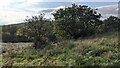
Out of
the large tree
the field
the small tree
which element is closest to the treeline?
the large tree

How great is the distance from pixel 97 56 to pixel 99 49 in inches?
44.6

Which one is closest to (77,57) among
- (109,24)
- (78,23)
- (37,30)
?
(37,30)

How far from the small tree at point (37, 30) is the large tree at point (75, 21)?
16.6ft

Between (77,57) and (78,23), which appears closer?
(77,57)

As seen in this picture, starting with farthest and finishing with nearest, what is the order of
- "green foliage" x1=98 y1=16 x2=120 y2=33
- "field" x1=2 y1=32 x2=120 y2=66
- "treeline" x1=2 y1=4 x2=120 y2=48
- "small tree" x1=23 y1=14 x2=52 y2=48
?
"green foliage" x1=98 y1=16 x2=120 y2=33
"treeline" x1=2 y1=4 x2=120 y2=48
"small tree" x1=23 y1=14 x2=52 y2=48
"field" x1=2 y1=32 x2=120 y2=66

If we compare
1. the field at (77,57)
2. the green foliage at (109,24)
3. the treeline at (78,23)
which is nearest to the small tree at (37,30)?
the treeline at (78,23)

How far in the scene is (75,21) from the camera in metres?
28.5

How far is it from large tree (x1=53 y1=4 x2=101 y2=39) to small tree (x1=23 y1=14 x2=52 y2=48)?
16.6ft

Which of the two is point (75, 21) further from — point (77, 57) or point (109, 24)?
point (77, 57)

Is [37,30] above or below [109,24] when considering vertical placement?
above

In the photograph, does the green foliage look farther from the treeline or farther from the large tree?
the large tree

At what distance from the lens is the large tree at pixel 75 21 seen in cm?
2862

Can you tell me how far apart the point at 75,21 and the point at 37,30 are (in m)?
6.40

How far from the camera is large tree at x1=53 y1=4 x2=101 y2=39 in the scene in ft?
93.9
